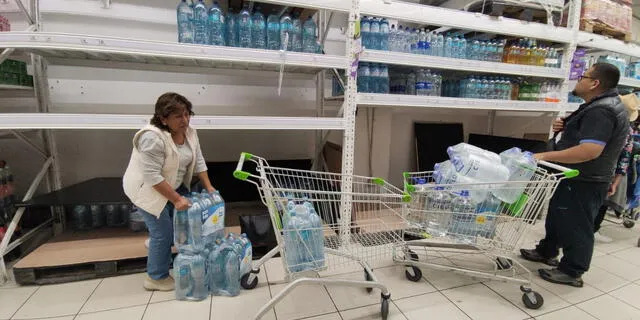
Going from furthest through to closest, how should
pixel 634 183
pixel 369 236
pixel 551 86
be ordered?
pixel 551 86 < pixel 634 183 < pixel 369 236

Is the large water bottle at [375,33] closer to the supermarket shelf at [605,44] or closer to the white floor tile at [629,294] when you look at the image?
the supermarket shelf at [605,44]

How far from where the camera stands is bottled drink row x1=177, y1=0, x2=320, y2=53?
229 cm

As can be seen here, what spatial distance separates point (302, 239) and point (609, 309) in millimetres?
2133

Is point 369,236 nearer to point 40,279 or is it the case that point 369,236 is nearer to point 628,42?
point 40,279

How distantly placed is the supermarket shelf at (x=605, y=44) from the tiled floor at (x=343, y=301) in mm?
2520

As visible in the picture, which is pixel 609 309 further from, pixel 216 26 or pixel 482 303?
pixel 216 26

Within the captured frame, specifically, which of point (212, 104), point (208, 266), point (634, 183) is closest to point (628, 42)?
point (634, 183)

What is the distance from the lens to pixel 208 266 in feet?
6.51

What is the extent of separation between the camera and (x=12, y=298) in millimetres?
1940

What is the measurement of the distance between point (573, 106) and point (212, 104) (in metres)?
4.16

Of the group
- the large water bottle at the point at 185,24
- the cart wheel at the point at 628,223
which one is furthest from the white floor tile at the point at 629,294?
the large water bottle at the point at 185,24

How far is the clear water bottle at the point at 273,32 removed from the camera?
97.2 inches

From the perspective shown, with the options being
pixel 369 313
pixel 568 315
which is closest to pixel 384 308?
pixel 369 313

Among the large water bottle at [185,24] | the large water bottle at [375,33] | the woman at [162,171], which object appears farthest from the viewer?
the large water bottle at [375,33]
